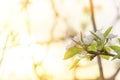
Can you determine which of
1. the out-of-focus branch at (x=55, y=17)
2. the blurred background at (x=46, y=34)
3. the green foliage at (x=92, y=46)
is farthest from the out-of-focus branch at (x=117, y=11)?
the green foliage at (x=92, y=46)

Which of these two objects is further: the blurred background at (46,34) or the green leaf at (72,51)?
the blurred background at (46,34)

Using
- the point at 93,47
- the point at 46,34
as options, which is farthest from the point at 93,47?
the point at 46,34

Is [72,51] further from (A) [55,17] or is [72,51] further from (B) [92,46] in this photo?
(A) [55,17]

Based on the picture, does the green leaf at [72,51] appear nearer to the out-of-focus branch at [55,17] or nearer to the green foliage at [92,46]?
the green foliage at [92,46]

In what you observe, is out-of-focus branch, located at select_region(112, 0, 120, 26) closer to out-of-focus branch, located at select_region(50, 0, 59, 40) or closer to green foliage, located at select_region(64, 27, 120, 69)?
out-of-focus branch, located at select_region(50, 0, 59, 40)

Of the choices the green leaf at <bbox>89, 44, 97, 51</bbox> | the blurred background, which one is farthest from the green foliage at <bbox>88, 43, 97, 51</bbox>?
the blurred background

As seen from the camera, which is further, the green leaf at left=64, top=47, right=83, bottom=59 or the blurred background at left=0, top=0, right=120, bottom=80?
the blurred background at left=0, top=0, right=120, bottom=80

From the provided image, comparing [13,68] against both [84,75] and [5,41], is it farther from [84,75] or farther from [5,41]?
[84,75]

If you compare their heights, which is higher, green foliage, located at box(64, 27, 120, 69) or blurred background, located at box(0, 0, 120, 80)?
green foliage, located at box(64, 27, 120, 69)
